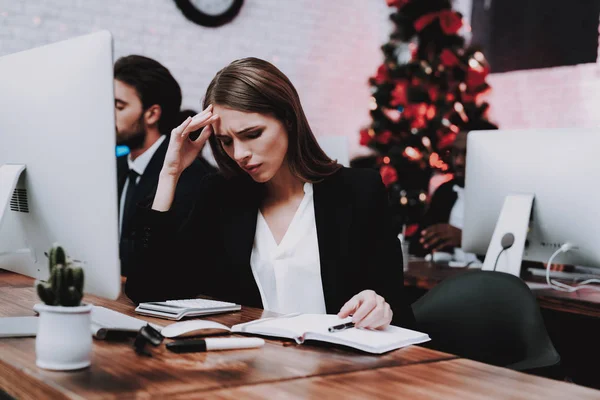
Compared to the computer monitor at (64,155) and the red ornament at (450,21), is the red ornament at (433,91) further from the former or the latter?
the computer monitor at (64,155)

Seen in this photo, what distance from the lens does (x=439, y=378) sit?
107 cm

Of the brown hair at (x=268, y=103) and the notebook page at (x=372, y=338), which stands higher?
the brown hair at (x=268, y=103)

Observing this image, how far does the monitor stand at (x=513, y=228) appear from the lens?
2209 millimetres

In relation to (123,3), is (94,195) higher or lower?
lower

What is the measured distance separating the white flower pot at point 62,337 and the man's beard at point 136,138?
178 cm

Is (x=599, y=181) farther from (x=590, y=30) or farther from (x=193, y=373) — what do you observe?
(x=590, y=30)

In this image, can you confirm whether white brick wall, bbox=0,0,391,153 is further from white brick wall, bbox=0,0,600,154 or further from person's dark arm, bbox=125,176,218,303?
person's dark arm, bbox=125,176,218,303

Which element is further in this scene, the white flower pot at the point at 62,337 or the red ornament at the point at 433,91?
the red ornament at the point at 433,91

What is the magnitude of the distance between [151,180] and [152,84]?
0.40 m

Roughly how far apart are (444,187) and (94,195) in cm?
304

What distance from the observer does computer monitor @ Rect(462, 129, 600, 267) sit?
210 cm

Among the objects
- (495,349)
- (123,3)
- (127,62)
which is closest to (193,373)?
(495,349)

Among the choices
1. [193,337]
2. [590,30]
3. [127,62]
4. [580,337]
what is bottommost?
[580,337]

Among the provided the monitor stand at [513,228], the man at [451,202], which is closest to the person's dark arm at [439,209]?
the man at [451,202]
